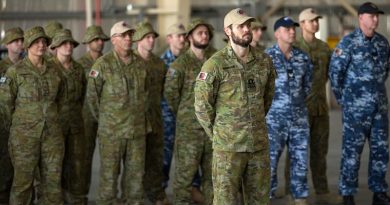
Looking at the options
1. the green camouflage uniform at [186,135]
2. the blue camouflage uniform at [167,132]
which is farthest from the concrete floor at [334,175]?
the green camouflage uniform at [186,135]

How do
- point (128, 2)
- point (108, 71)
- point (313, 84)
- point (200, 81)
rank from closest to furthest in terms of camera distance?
point (200, 81) → point (108, 71) → point (313, 84) → point (128, 2)

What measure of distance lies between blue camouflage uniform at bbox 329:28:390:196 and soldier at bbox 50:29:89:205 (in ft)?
7.86

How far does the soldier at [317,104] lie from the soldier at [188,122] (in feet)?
3.93

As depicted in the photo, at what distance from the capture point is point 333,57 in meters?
9.08

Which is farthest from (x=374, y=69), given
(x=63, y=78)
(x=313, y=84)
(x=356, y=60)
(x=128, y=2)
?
(x=128, y=2)

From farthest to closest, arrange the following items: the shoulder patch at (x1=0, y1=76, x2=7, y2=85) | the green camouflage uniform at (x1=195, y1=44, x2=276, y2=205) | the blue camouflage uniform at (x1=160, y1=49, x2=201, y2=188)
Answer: the blue camouflage uniform at (x1=160, y1=49, x2=201, y2=188), the shoulder patch at (x1=0, y1=76, x2=7, y2=85), the green camouflage uniform at (x1=195, y1=44, x2=276, y2=205)

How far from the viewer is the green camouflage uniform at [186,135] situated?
29.3ft

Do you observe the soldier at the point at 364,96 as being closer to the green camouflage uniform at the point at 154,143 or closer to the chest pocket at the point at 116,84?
the green camouflage uniform at the point at 154,143

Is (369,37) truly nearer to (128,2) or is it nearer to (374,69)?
(374,69)

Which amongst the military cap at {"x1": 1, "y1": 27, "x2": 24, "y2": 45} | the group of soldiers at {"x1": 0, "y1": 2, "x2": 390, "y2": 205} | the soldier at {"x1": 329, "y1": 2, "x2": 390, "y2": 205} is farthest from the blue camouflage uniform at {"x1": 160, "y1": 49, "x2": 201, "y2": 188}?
the soldier at {"x1": 329, "y1": 2, "x2": 390, "y2": 205}

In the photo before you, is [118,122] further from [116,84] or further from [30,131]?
[30,131]

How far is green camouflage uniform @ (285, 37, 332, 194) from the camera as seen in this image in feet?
32.2

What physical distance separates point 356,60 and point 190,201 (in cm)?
196

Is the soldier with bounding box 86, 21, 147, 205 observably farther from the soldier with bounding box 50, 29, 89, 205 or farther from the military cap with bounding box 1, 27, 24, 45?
the military cap with bounding box 1, 27, 24, 45
